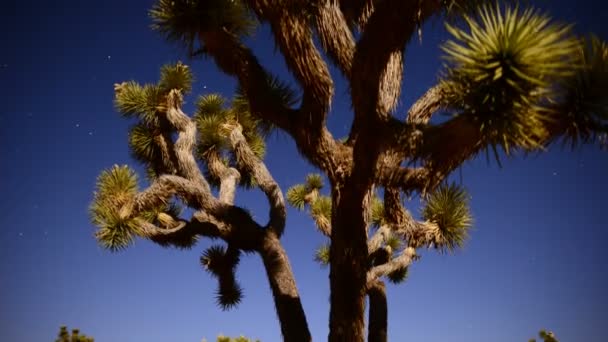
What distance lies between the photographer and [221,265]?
6117 mm

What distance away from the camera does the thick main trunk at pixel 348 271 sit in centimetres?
358

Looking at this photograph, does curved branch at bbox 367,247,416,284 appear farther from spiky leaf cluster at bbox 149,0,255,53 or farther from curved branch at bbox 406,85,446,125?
spiky leaf cluster at bbox 149,0,255,53

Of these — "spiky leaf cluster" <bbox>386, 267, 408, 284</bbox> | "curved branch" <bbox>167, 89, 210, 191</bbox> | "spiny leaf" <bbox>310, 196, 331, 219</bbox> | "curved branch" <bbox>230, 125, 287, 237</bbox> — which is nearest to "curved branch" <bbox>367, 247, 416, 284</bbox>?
"spiny leaf" <bbox>310, 196, 331, 219</bbox>

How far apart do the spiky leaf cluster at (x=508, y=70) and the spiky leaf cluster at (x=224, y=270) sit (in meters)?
4.24

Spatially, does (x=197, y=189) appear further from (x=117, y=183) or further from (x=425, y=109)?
(x=425, y=109)

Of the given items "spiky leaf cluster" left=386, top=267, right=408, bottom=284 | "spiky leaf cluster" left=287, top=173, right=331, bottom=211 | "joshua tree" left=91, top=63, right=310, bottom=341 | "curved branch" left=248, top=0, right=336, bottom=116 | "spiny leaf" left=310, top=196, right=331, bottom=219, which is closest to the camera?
"curved branch" left=248, top=0, right=336, bottom=116

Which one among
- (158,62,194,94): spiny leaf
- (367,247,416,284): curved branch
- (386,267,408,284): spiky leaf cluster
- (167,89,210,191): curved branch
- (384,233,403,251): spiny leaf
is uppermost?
(158,62,194,94): spiny leaf

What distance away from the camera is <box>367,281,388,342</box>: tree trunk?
18.4 ft

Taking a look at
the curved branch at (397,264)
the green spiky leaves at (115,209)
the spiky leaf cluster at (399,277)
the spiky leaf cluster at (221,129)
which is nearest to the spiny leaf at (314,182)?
the spiky leaf cluster at (221,129)

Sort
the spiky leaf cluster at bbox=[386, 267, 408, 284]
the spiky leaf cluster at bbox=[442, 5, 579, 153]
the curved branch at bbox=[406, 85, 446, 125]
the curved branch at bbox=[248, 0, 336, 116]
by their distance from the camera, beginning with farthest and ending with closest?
the spiky leaf cluster at bbox=[386, 267, 408, 284]
the curved branch at bbox=[406, 85, 446, 125]
the curved branch at bbox=[248, 0, 336, 116]
the spiky leaf cluster at bbox=[442, 5, 579, 153]

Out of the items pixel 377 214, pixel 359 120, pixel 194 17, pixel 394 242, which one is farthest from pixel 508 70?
pixel 394 242

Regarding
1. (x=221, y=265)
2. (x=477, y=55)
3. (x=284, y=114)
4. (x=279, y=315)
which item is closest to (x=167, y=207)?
(x=221, y=265)

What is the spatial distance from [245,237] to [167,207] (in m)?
1.52

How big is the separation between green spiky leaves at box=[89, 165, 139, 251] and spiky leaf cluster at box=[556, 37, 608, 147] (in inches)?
177
